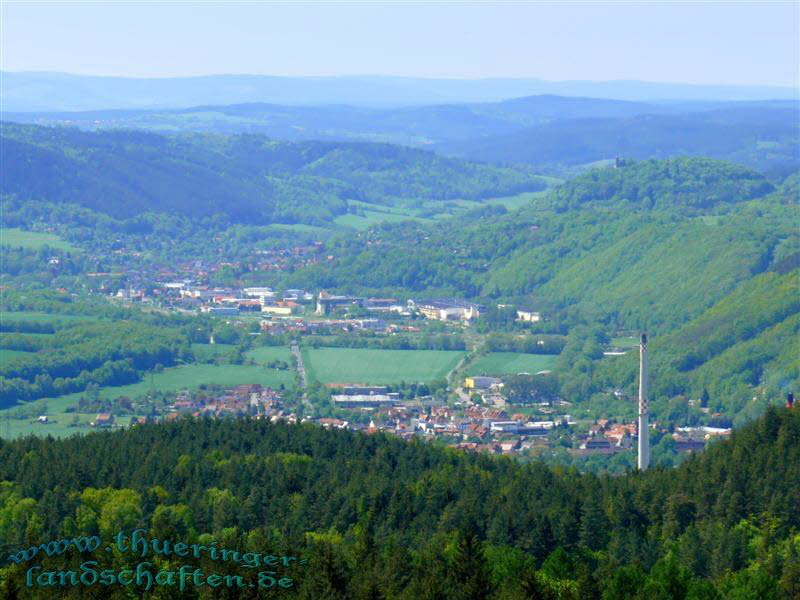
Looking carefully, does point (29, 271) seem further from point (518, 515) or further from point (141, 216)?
point (518, 515)

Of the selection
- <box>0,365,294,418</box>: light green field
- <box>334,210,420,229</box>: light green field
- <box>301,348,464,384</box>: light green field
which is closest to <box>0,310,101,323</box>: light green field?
<box>0,365,294,418</box>: light green field

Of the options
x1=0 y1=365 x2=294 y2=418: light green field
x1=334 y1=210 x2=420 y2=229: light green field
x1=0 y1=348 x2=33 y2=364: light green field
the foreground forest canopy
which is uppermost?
the foreground forest canopy

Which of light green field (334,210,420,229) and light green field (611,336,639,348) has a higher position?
light green field (611,336,639,348)

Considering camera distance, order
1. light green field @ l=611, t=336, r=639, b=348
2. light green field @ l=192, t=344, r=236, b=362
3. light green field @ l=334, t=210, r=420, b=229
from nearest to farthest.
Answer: light green field @ l=192, t=344, r=236, b=362
light green field @ l=611, t=336, r=639, b=348
light green field @ l=334, t=210, r=420, b=229

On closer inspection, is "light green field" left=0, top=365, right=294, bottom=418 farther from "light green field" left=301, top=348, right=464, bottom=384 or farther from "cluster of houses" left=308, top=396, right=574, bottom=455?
"cluster of houses" left=308, top=396, right=574, bottom=455

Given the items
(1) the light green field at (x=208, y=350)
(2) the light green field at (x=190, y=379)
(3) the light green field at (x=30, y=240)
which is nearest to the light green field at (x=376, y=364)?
(2) the light green field at (x=190, y=379)

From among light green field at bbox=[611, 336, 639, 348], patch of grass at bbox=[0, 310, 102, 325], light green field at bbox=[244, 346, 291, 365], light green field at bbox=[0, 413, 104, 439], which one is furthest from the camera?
patch of grass at bbox=[0, 310, 102, 325]

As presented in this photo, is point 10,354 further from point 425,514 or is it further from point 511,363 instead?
point 425,514

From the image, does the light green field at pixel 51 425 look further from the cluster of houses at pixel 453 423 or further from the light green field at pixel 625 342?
the light green field at pixel 625 342
